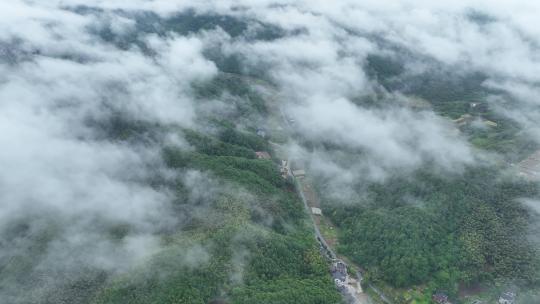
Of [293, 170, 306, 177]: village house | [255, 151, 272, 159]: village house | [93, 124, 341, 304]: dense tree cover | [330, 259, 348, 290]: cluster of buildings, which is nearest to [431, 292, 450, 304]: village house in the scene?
[330, 259, 348, 290]: cluster of buildings

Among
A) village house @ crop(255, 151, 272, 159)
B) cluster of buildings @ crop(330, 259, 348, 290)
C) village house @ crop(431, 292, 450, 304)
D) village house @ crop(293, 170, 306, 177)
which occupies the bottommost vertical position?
village house @ crop(293, 170, 306, 177)

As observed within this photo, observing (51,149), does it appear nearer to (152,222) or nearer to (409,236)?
(152,222)

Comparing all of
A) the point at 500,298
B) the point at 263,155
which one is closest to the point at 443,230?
the point at 500,298

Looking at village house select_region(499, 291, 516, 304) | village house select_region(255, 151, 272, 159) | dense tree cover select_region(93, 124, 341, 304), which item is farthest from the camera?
village house select_region(255, 151, 272, 159)

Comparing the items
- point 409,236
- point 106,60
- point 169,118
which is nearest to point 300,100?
point 169,118

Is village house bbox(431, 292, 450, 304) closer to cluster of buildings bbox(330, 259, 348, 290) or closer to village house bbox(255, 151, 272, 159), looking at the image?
cluster of buildings bbox(330, 259, 348, 290)

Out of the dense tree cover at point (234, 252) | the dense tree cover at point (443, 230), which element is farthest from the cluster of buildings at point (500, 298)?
the dense tree cover at point (234, 252)

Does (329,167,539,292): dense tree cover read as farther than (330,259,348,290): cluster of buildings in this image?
Yes

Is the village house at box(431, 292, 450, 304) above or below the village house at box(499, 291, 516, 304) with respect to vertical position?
below
